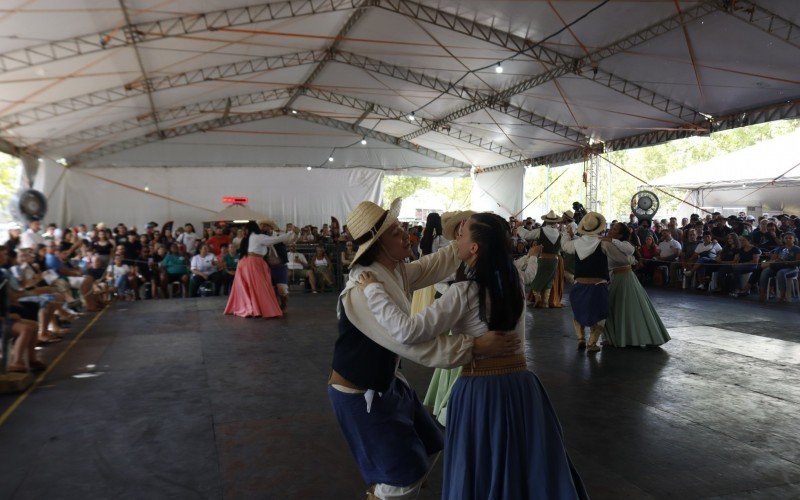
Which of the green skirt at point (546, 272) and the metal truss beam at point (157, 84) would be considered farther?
the metal truss beam at point (157, 84)

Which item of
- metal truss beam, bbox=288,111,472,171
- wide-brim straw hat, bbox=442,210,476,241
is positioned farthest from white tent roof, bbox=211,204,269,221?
wide-brim straw hat, bbox=442,210,476,241

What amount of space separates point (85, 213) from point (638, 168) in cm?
3563

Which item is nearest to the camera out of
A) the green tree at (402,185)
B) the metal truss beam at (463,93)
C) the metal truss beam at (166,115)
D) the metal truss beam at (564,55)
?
the metal truss beam at (564,55)

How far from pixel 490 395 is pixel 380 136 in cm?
A: 2104

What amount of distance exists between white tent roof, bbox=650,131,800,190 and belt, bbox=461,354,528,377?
603 inches

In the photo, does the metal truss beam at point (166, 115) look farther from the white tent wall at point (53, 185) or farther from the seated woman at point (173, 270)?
the seated woman at point (173, 270)

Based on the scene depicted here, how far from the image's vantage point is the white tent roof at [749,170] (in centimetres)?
1530

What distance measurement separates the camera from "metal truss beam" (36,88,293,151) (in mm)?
16906

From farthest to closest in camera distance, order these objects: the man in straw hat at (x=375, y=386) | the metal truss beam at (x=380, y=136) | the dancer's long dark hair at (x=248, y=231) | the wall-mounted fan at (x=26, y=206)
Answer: the metal truss beam at (x=380, y=136)
the wall-mounted fan at (x=26, y=206)
the dancer's long dark hair at (x=248, y=231)
the man in straw hat at (x=375, y=386)

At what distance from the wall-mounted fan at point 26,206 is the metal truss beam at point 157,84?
5.42 feet

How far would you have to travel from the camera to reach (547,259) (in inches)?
385

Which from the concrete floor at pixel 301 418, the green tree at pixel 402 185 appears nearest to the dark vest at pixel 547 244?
the concrete floor at pixel 301 418

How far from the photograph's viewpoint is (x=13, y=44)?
32.2 ft

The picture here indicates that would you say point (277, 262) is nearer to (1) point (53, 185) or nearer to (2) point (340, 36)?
(2) point (340, 36)
